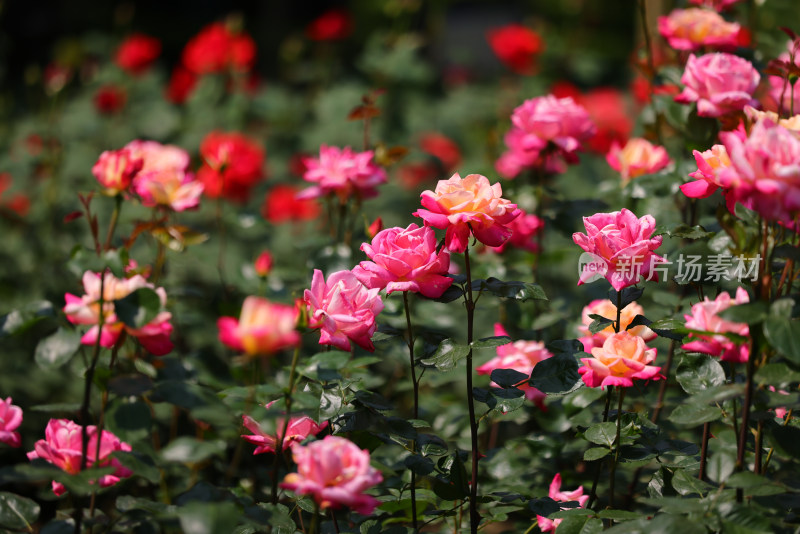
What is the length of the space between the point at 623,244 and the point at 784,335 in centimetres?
26

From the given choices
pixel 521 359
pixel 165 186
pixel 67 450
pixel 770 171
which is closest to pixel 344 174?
pixel 165 186

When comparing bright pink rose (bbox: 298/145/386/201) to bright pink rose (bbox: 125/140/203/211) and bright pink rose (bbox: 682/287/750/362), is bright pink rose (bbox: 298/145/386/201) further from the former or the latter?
bright pink rose (bbox: 682/287/750/362)

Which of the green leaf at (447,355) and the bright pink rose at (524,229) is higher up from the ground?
the green leaf at (447,355)

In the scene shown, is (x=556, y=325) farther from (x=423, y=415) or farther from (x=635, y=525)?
(x=635, y=525)

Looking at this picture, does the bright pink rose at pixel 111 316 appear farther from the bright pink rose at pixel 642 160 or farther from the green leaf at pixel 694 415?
the bright pink rose at pixel 642 160

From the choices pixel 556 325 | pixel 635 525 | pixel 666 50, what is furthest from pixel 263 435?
pixel 666 50

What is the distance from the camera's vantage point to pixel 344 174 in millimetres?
1441

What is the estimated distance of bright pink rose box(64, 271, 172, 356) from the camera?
976mm

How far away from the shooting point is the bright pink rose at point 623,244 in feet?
3.30

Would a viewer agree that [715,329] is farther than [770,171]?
Yes

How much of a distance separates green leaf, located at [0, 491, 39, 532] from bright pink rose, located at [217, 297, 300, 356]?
46 centimetres

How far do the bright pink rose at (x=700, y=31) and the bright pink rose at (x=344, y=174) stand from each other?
641mm

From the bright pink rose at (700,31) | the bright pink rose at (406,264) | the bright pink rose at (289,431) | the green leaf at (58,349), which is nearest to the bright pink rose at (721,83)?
the bright pink rose at (700,31)

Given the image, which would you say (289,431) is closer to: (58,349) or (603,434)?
(58,349)
